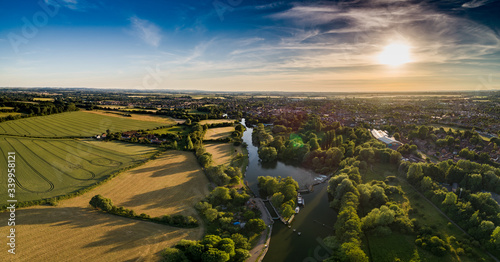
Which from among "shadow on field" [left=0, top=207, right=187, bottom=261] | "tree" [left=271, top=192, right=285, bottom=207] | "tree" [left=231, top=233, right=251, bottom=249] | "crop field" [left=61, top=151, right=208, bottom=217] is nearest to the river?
"tree" [left=231, top=233, right=251, bottom=249]

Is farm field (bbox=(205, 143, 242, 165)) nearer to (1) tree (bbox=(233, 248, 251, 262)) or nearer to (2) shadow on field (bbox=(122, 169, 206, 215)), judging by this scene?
(2) shadow on field (bbox=(122, 169, 206, 215))

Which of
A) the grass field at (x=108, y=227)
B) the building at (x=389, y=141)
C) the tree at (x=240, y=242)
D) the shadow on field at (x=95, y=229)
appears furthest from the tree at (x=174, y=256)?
the building at (x=389, y=141)

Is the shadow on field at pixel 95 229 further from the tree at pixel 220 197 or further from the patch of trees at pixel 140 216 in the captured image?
the tree at pixel 220 197

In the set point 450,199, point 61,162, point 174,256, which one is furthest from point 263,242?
point 61,162

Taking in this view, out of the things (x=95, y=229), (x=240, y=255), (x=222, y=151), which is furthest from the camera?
(x=222, y=151)

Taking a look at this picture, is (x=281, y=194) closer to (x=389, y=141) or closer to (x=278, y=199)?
(x=278, y=199)

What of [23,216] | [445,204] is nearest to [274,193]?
[445,204]
